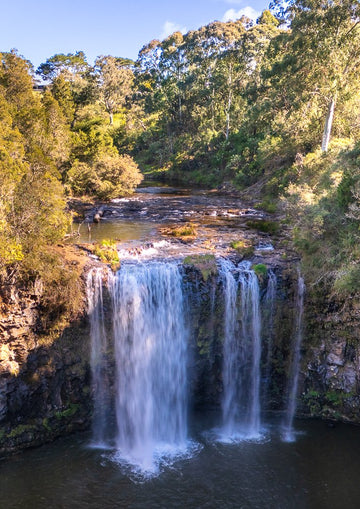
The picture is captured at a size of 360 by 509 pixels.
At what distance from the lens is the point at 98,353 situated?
16.7 meters

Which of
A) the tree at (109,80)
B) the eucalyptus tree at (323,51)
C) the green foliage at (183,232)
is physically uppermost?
the tree at (109,80)

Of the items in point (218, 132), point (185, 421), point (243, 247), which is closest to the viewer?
point (185, 421)

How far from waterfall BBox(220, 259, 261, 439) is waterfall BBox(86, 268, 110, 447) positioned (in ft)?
17.2

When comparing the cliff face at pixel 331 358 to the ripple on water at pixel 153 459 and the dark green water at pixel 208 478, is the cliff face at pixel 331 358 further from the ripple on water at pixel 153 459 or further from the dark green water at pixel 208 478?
the ripple on water at pixel 153 459

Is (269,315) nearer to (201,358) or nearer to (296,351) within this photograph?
(296,351)

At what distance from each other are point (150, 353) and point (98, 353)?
87.6 inches

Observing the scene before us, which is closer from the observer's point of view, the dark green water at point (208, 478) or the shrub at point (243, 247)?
the dark green water at point (208, 478)

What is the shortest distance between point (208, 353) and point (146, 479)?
5.72m

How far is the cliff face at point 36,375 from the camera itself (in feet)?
49.5

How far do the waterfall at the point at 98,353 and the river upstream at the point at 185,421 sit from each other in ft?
0.14

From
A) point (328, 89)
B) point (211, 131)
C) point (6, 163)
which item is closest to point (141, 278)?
point (6, 163)

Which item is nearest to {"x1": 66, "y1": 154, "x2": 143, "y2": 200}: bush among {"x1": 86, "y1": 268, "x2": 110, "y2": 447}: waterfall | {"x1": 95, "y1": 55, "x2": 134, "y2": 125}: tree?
{"x1": 86, "y1": 268, "x2": 110, "y2": 447}: waterfall

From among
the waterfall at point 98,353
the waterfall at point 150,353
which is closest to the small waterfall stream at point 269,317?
the waterfall at point 150,353

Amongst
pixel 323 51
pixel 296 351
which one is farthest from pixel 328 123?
pixel 296 351
